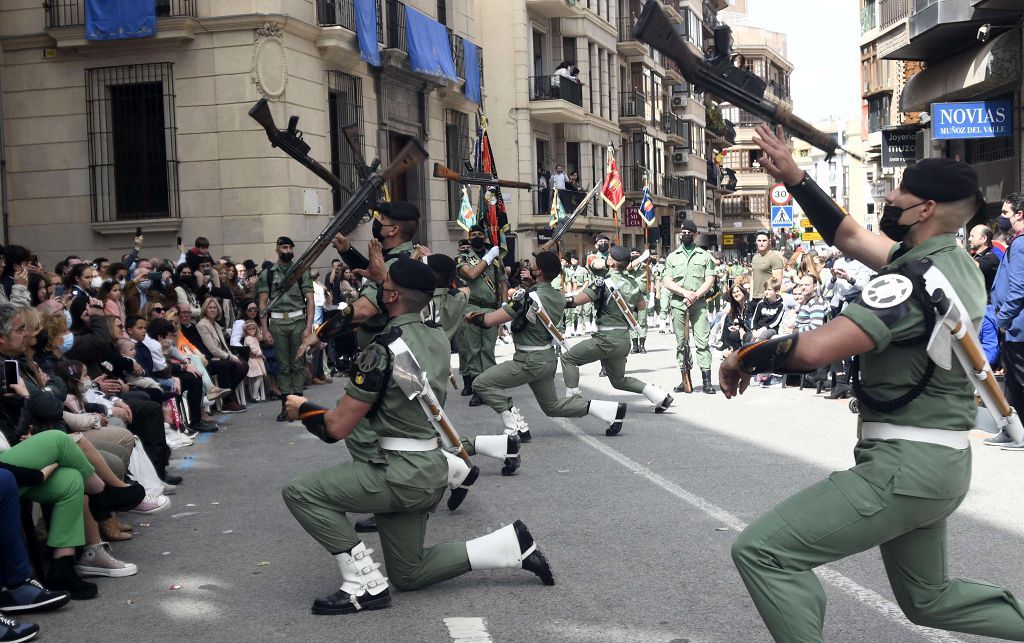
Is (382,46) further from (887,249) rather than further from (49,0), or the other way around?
(887,249)

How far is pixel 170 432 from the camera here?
11586mm

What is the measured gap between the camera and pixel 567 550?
669 centimetres

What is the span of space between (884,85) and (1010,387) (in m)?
33.3

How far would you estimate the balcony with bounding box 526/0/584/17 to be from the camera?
131 feet

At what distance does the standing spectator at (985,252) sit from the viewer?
1157 centimetres

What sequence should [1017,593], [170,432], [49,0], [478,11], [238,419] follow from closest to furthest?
[1017,593]
[170,432]
[238,419]
[49,0]
[478,11]

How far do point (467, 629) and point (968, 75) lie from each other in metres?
20.8

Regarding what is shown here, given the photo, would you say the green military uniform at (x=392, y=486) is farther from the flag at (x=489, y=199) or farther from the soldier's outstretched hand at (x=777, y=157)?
the flag at (x=489, y=199)

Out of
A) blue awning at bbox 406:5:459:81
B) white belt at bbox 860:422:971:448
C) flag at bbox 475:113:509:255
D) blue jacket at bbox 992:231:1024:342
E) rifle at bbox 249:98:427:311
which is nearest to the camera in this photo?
white belt at bbox 860:422:971:448

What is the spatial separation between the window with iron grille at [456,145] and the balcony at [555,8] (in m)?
10.3

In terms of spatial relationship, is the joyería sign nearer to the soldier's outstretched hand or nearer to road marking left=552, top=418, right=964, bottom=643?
road marking left=552, top=418, right=964, bottom=643

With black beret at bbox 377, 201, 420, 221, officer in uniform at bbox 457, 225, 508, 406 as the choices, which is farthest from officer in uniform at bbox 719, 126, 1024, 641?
officer in uniform at bbox 457, 225, 508, 406

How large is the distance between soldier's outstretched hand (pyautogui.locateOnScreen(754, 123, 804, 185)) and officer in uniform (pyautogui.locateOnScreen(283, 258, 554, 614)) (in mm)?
1870

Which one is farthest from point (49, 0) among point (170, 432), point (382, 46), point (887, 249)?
point (887, 249)
